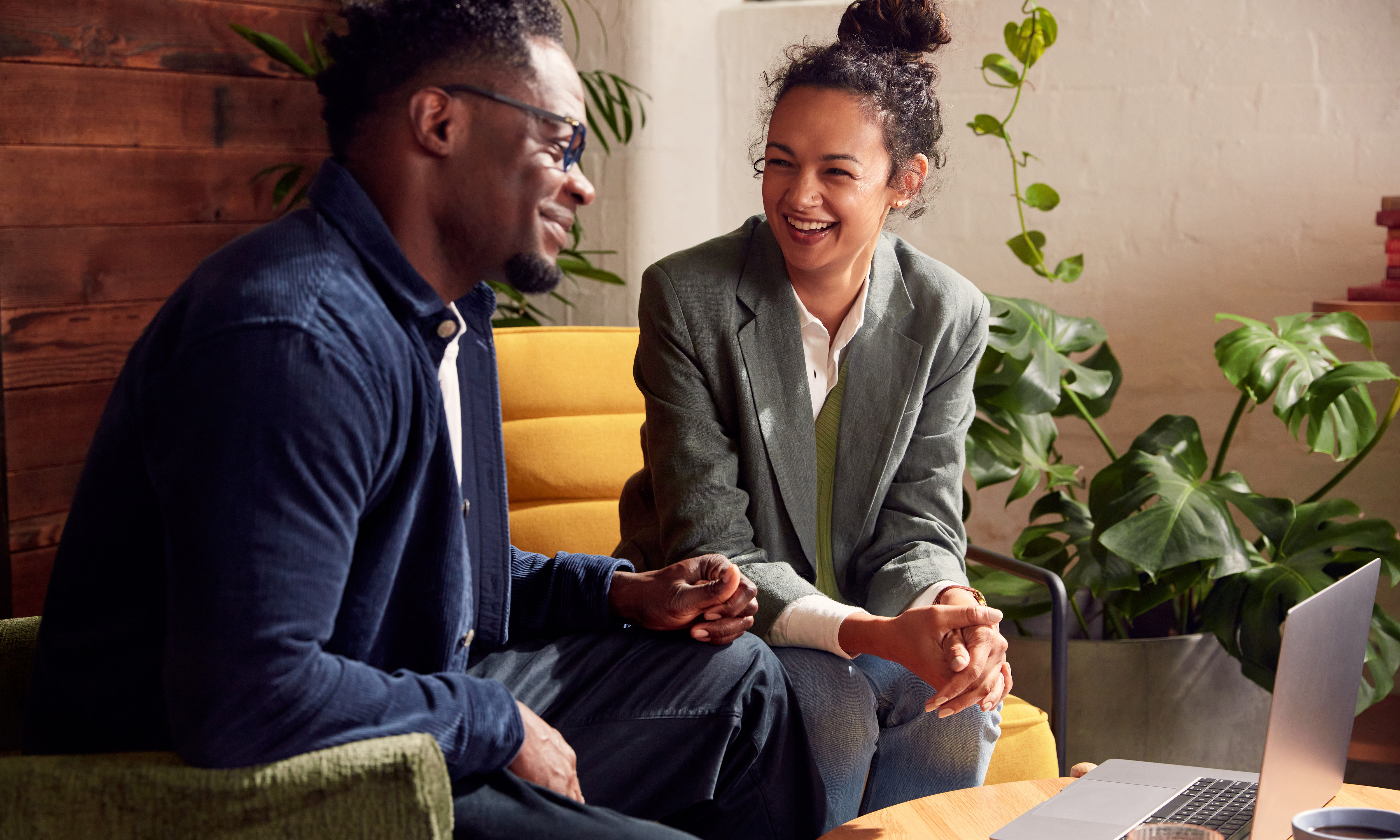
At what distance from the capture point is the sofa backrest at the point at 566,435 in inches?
85.3

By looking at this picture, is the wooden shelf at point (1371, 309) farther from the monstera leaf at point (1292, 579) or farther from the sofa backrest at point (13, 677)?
the sofa backrest at point (13, 677)

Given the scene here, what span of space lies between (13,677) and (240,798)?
1.46 ft

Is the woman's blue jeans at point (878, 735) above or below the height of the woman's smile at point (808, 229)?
below

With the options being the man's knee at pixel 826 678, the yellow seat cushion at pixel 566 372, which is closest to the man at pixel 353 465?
the man's knee at pixel 826 678

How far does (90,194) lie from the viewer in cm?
278

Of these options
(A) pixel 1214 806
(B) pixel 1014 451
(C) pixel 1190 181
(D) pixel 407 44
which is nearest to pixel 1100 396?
(B) pixel 1014 451

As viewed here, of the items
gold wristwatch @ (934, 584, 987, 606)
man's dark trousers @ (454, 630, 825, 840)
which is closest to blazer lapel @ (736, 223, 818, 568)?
gold wristwatch @ (934, 584, 987, 606)

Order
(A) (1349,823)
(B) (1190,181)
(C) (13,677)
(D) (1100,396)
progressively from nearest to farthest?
(A) (1349,823) < (C) (13,677) < (D) (1100,396) < (B) (1190,181)

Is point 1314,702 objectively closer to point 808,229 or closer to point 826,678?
point 826,678

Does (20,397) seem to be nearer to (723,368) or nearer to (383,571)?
(723,368)

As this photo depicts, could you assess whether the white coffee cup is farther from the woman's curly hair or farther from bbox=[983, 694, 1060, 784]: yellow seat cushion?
the woman's curly hair

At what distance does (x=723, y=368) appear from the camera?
1.75m

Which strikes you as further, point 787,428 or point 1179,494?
point 1179,494

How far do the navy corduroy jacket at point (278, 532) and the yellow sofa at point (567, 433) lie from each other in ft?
3.23
